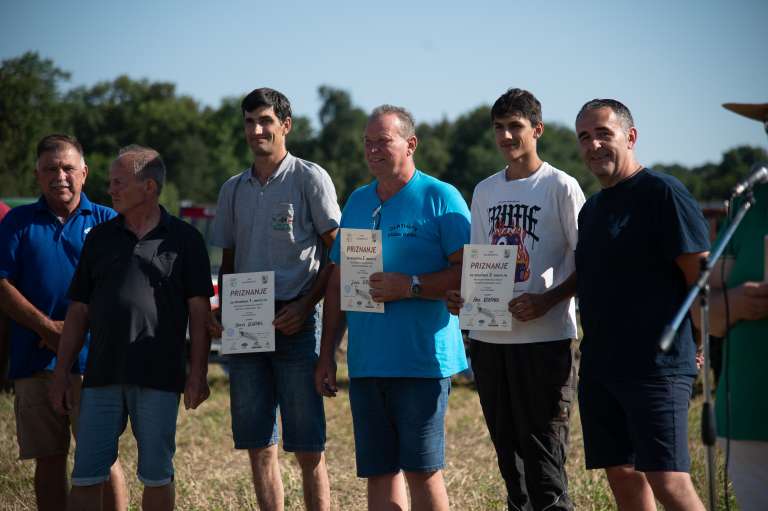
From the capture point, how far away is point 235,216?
504cm

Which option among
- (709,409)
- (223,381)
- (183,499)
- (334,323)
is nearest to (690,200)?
(709,409)

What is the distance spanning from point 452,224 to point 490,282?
0.36 m

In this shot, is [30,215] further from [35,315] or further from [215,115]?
[215,115]

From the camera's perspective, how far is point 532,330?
445cm

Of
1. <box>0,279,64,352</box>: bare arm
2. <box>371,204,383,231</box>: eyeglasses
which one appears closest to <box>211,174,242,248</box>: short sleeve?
<box>371,204,383,231</box>: eyeglasses

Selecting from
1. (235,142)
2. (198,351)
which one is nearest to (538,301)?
(198,351)

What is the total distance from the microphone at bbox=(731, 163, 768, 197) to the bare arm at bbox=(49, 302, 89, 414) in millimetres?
3305

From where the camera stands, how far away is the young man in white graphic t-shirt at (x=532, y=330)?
4422 mm

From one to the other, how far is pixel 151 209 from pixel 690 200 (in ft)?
8.82

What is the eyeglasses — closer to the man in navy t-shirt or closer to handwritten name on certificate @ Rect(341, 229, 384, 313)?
handwritten name on certificate @ Rect(341, 229, 384, 313)

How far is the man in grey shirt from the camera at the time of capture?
4.82 metres

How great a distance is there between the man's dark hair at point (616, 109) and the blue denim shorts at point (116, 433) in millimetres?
2502

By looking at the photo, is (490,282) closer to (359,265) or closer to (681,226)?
(359,265)

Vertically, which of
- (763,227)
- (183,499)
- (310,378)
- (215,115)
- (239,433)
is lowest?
(183,499)
